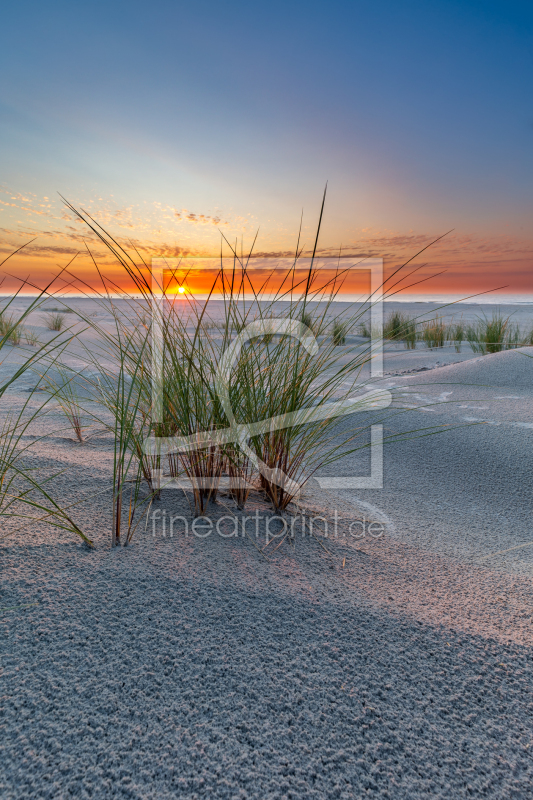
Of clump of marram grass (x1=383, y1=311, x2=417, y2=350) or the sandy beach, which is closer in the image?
the sandy beach

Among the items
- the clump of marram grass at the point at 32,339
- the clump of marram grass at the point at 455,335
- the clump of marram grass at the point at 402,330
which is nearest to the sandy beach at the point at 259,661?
the clump of marram grass at the point at 32,339

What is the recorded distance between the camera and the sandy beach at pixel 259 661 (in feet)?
2.01

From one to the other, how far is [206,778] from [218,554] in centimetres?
55

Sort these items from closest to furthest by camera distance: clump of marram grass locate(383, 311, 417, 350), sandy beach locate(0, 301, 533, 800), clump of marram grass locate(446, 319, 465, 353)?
sandy beach locate(0, 301, 533, 800) → clump of marram grass locate(383, 311, 417, 350) → clump of marram grass locate(446, 319, 465, 353)

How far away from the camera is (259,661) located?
0.79 metres

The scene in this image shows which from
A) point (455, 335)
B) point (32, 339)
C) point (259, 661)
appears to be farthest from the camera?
point (455, 335)

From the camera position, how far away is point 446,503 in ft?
5.95

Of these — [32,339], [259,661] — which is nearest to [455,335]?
[32,339]

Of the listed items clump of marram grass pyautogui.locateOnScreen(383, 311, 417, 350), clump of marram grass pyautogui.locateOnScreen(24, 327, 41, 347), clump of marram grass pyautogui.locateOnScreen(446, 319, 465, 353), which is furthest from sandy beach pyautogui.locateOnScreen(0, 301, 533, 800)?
clump of marram grass pyautogui.locateOnScreen(446, 319, 465, 353)

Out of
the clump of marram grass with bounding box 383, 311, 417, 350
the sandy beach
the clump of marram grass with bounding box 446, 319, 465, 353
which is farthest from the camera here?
the clump of marram grass with bounding box 446, 319, 465, 353

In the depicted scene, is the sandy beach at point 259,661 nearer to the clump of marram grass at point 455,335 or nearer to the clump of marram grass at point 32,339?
the clump of marram grass at point 32,339

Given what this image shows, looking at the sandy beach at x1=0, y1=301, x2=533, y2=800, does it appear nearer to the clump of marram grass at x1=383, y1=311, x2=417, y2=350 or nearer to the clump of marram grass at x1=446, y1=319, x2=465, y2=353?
the clump of marram grass at x1=383, y1=311, x2=417, y2=350

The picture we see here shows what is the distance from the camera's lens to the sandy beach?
2.01 feet

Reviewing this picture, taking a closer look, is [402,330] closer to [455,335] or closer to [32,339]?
[32,339]
